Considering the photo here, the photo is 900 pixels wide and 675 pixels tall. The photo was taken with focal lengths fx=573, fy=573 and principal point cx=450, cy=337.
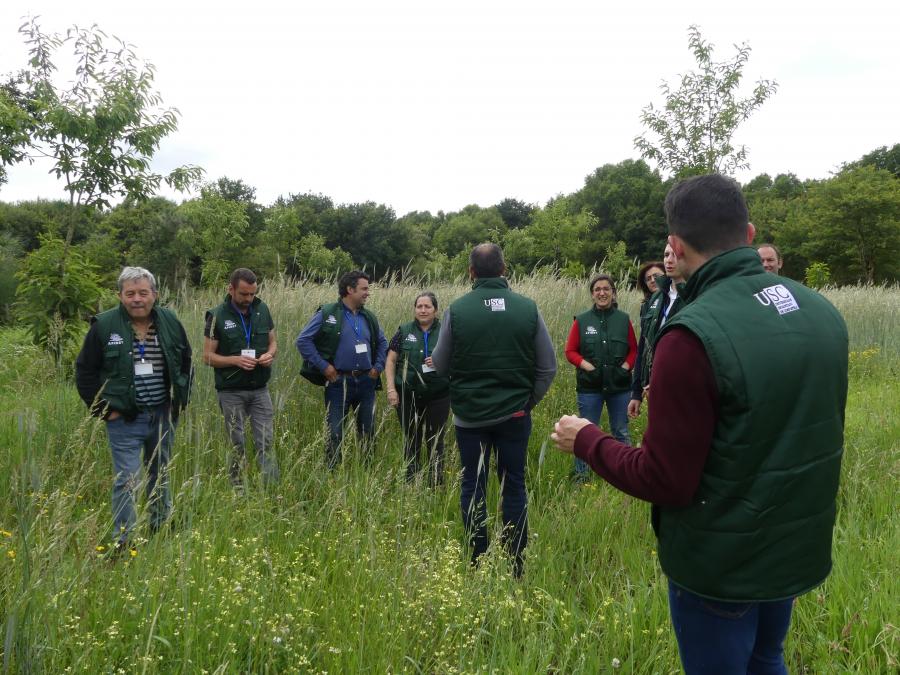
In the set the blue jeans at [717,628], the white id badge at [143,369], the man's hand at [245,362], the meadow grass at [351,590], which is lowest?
the meadow grass at [351,590]

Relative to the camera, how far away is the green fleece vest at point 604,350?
5.41 m

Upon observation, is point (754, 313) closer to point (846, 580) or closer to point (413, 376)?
point (846, 580)

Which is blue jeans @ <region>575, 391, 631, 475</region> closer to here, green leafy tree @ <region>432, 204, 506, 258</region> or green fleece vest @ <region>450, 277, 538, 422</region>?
green fleece vest @ <region>450, 277, 538, 422</region>

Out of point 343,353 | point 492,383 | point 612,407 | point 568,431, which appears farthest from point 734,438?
point 343,353

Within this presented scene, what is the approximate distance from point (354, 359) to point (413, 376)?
0.59 meters

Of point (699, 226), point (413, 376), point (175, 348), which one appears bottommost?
point (413, 376)

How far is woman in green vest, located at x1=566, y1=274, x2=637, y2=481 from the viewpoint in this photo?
214 inches

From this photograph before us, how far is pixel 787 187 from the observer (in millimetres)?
52438

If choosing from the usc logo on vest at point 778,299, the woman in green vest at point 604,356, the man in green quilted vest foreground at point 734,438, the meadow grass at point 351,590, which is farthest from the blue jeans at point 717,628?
the woman in green vest at point 604,356

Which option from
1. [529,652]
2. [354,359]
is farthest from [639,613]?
[354,359]

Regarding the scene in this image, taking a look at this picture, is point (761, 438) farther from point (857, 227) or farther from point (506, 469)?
point (857, 227)

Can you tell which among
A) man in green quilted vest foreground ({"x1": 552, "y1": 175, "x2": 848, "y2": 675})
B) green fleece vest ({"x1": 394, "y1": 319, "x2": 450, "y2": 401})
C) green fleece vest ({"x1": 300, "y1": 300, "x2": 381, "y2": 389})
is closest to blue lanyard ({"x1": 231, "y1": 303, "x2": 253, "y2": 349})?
green fleece vest ({"x1": 300, "y1": 300, "x2": 381, "y2": 389})

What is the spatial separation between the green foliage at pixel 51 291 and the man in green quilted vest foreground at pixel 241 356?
130 inches

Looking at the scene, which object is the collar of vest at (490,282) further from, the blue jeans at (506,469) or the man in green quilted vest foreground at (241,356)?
the man in green quilted vest foreground at (241,356)
